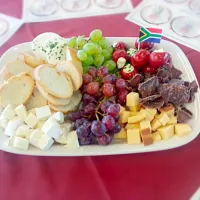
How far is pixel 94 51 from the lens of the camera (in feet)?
3.10

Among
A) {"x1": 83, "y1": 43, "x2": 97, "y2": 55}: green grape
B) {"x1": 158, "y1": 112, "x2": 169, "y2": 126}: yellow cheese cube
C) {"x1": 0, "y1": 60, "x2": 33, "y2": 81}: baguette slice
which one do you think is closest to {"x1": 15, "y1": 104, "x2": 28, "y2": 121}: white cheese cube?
{"x1": 0, "y1": 60, "x2": 33, "y2": 81}: baguette slice

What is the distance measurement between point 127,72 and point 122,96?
0.09 meters

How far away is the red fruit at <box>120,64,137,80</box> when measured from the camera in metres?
0.96

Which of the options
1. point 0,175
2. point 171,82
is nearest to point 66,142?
point 0,175

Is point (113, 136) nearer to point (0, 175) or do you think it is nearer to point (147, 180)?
point (147, 180)

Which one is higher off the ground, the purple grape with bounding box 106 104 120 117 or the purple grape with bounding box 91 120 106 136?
the purple grape with bounding box 106 104 120 117

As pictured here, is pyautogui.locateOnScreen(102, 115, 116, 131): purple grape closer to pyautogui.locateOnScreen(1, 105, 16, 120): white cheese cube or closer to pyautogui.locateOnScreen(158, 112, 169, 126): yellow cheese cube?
pyautogui.locateOnScreen(158, 112, 169, 126): yellow cheese cube

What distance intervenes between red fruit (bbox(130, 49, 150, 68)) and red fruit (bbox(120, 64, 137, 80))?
0.01m

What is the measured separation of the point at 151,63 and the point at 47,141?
1.18 ft

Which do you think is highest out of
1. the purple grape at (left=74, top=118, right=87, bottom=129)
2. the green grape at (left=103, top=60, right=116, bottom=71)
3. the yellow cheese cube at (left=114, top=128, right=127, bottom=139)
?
the green grape at (left=103, top=60, right=116, bottom=71)

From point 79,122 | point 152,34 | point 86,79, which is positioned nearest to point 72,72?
point 86,79

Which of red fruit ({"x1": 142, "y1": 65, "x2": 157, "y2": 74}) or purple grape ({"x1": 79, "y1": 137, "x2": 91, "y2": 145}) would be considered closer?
A: purple grape ({"x1": 79, "y1": 137, "x2": 91, "y2": 145})

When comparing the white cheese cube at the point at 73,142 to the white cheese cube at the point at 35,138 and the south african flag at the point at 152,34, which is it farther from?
the south african flag at the point at 152,34

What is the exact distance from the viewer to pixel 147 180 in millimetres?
813
